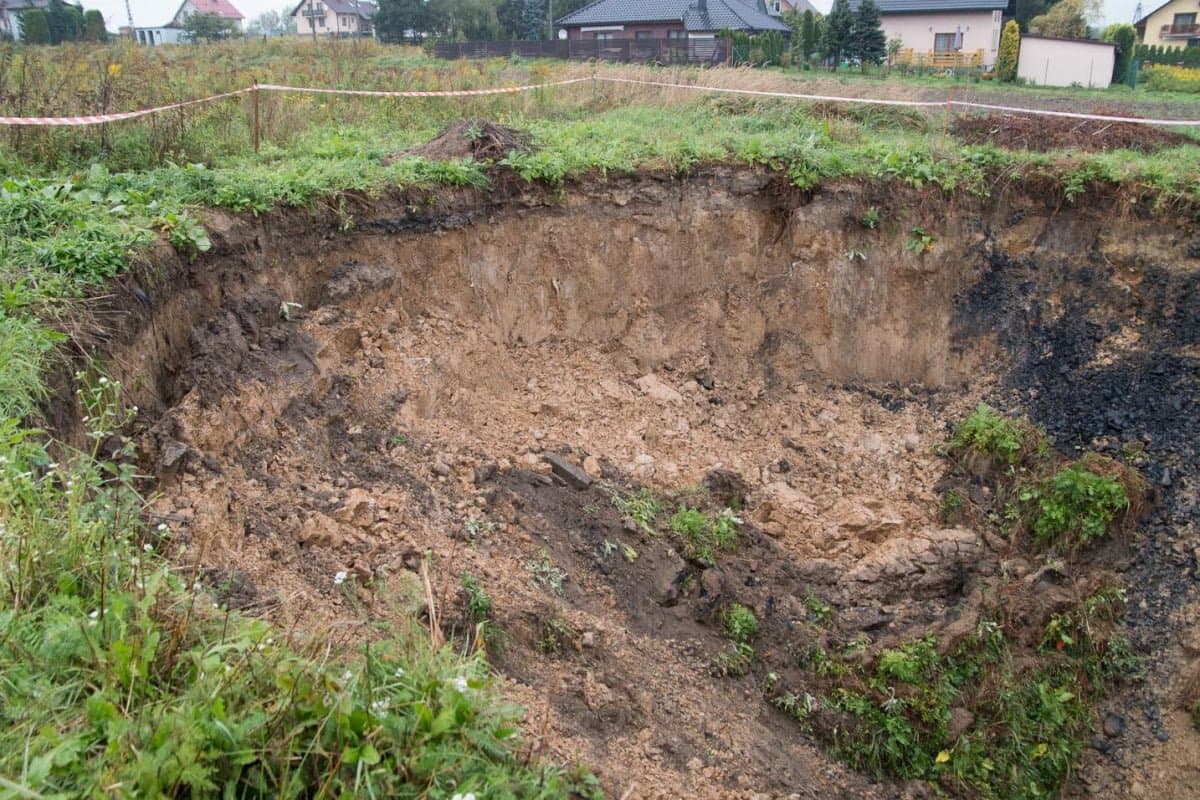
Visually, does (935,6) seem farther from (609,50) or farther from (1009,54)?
(609,50)

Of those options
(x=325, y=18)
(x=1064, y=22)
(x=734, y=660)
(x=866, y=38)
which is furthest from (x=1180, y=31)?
(x=325, y=18)

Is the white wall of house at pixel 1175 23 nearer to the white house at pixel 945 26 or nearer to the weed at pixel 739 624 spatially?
the white house at pixel 945 26

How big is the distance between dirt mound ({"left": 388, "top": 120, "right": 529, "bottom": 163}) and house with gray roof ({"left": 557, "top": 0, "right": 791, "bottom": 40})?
87.5ft

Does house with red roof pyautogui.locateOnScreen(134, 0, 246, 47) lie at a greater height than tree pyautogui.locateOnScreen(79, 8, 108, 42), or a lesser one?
greater

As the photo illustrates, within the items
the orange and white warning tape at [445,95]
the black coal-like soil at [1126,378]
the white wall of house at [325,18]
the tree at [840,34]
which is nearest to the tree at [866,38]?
the tree at [840,34]

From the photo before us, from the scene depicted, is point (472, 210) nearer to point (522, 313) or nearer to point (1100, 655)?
point (522, 313)

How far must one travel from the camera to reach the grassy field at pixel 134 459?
2.54m

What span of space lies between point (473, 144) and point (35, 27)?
26785 millimetres

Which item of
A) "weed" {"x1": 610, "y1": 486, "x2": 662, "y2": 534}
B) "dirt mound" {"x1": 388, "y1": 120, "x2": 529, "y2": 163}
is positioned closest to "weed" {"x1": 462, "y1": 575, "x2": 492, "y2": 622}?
"weed" {"x1": 610, "y1": 486, "x2": 662, "y2": 534}

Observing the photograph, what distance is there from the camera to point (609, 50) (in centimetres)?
2467

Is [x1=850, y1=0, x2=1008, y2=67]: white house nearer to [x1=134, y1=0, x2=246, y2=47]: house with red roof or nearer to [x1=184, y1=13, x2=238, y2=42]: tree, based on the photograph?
[x1=184, y1=13, x2=238, y2=42]: tree

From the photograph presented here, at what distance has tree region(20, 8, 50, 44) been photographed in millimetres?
26272

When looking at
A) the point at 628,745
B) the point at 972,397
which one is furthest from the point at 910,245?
the point at 628,745

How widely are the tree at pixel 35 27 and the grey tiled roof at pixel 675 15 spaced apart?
17943 millimetres
